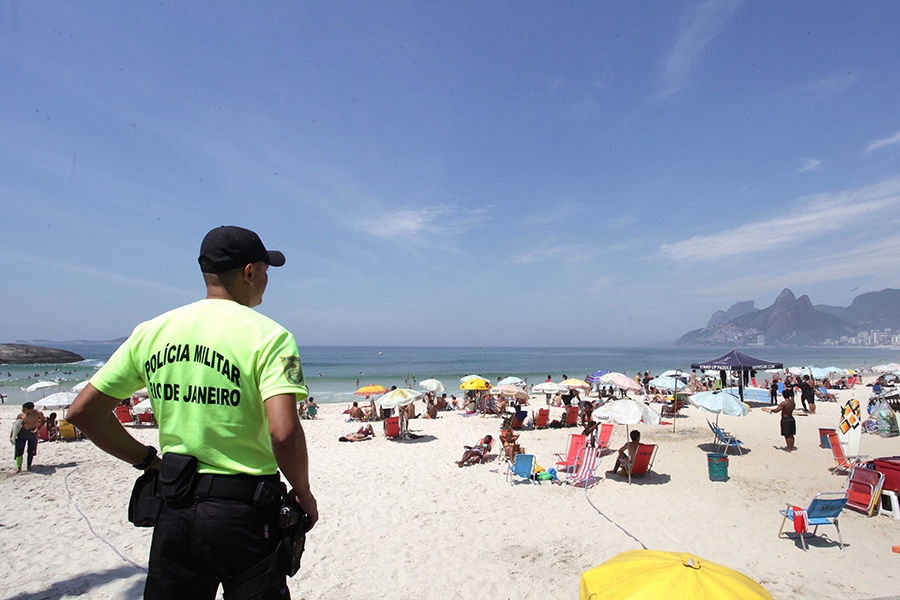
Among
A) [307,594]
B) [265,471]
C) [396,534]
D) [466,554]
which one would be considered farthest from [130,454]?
[396,534]

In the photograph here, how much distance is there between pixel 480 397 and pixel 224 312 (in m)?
19.0

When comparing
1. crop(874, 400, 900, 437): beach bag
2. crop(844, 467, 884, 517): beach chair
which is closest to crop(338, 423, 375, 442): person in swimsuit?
crop(844, 467, 884, 517): beach chair

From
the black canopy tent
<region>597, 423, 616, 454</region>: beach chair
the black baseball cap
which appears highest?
the black baseball cap

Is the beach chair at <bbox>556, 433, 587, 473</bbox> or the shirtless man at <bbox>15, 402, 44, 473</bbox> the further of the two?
the shirtless man at <bbox>15, 402, 44, 473</bbox>

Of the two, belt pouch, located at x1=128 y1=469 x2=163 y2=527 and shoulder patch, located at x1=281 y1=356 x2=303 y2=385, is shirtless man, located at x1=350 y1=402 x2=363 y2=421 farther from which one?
shoulder patch, located at x1=281 y1=356 x2=303 y2=385

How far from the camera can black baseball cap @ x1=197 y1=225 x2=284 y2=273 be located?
1.72 m

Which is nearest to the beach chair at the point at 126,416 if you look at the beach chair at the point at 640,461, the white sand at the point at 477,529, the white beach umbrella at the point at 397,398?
the white sand at the point at 477,529

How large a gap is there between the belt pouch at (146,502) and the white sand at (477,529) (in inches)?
140

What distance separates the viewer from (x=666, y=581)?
2750 mm

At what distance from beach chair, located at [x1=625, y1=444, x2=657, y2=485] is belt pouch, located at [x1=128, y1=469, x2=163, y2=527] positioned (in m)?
8.68

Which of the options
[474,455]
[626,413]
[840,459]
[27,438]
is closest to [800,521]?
[626,413]

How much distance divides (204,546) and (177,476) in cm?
24

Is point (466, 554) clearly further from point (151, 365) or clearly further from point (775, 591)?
point (151, 365)

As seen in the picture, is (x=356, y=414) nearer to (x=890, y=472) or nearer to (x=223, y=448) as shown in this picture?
(x=890, y=472)
